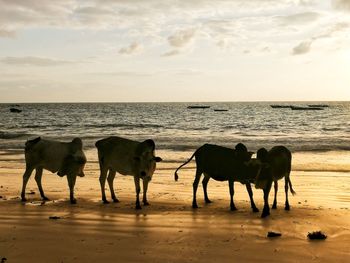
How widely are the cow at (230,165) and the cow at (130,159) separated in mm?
1139

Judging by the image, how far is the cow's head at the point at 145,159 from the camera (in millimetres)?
11023

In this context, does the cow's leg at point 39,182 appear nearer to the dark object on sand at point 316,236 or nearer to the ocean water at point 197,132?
the dark object on sand at point 316,236

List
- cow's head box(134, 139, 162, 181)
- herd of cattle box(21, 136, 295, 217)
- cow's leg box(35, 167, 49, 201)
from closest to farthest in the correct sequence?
herd of cattle box(21, 136, 295, 217) < cow's head box(134, 139, 162, 181) < cow's leg box(35, 167, 49, 201)

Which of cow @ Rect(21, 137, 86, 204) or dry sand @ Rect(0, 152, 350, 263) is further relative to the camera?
cow @ Rect(21, 137, 86, 204)

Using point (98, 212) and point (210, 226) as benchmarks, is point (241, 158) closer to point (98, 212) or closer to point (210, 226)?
point (210, 226)

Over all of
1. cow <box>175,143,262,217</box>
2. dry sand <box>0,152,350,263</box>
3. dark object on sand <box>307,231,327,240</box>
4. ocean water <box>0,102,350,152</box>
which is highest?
cow <box>175,143,262,217</box>

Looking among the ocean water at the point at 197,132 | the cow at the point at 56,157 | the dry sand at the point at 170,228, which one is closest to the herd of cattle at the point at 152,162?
the cow at the point at 56,157

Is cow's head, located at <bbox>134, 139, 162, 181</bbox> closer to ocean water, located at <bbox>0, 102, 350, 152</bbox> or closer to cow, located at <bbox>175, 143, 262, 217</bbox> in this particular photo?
cow, located at <bbox>175, 143, 262, 217</bbox>

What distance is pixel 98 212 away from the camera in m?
10.2

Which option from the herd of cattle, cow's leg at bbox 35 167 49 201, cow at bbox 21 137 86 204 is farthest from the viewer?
cow's leg at bbox 35 167 49 201

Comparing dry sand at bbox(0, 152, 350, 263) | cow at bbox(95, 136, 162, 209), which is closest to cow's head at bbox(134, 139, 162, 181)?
cow at bbox(95, 136, 162, 209)

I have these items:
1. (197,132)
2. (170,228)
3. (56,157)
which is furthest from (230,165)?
(197,132)

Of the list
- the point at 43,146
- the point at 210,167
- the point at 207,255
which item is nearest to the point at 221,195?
the point at 210,167

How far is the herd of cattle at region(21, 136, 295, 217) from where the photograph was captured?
1054 centimetres
